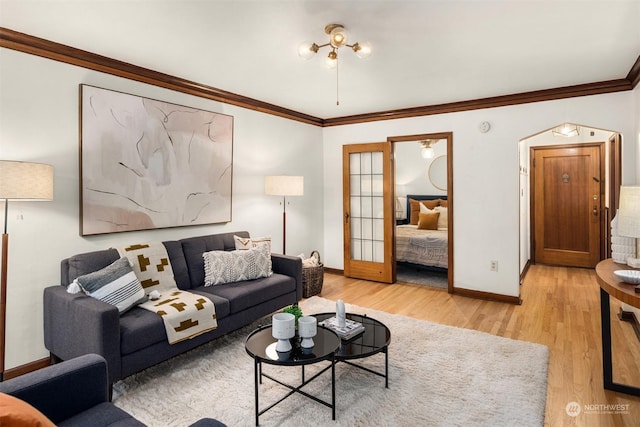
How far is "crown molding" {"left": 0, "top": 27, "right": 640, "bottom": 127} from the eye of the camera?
269cm

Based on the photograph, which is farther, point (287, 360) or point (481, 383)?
point (481, 383)

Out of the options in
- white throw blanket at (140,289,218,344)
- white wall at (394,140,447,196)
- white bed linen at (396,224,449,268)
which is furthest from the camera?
white wall at (394,140,447,196)

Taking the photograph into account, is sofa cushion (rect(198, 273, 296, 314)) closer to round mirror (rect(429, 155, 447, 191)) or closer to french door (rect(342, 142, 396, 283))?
french door (rect(342, 142, 396, 283))

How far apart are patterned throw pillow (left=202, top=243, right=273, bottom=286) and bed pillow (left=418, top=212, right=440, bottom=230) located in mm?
3505

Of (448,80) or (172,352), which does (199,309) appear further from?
(448,80)

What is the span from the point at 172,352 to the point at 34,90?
220 cm

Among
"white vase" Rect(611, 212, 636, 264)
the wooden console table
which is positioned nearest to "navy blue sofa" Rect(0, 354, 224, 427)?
the wooden console table

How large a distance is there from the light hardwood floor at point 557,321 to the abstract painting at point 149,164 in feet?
6.90

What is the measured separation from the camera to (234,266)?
11.6ft

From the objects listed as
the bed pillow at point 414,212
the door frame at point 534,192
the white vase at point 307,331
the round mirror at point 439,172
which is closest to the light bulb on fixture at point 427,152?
the round mirror at point 439,172

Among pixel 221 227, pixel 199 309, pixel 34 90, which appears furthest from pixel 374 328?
pixel 34 90

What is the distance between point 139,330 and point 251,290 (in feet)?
3.46

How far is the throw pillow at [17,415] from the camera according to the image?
0.95 meters

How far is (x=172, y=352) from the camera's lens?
2654 millimetres
